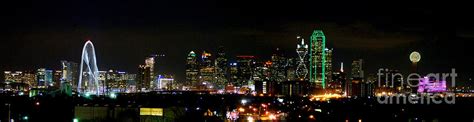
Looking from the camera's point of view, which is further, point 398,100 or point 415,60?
point 398,100

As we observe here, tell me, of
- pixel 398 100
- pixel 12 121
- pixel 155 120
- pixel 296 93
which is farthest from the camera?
pixel 296 93

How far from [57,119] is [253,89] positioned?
88.0 meters

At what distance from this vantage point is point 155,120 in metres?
28.8

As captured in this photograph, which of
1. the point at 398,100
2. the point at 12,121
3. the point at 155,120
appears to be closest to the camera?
the point at 155,120

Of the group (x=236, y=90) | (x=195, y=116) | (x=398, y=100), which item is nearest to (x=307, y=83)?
(x=236, y=90)

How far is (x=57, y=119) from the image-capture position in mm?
33875

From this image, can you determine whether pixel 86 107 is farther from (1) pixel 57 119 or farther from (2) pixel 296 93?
(2) pixel 296 93

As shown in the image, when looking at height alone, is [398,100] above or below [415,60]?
below

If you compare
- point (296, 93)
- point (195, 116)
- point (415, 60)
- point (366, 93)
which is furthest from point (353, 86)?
point (195, 116)

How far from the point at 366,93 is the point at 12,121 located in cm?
9367

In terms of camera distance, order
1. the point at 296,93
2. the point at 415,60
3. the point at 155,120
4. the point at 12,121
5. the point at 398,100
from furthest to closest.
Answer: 1. the point at 296,93
2. the point at 398,100
3. the point at 415,60
4. the point at 12,121
5. the point at 155,120

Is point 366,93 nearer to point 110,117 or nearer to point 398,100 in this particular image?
point 398,100

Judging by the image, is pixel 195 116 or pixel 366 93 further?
Answer: pixel 366 93

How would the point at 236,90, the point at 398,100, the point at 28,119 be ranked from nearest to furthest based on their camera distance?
the point at 28,119
the point at 398,100
the point at 236,90
